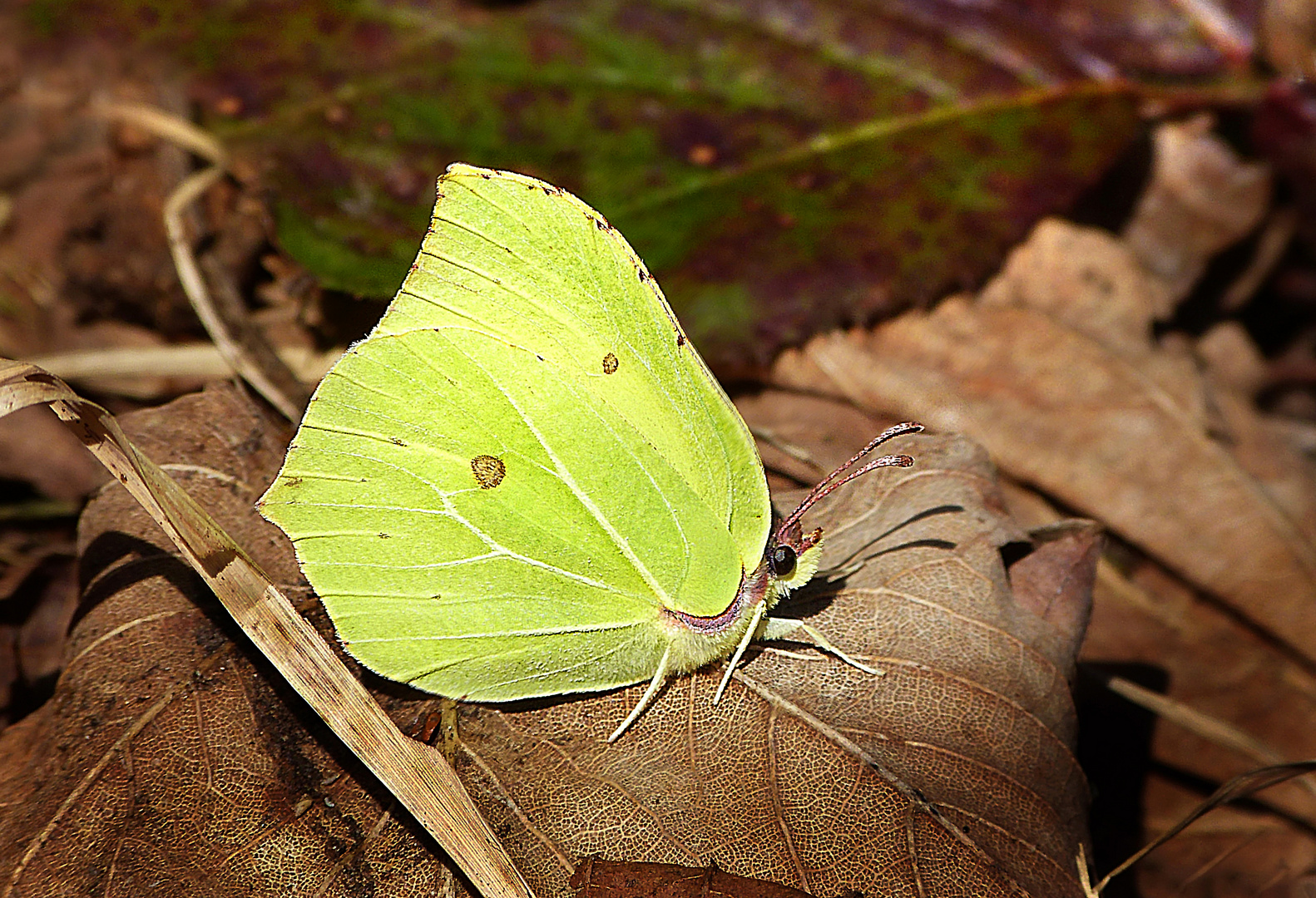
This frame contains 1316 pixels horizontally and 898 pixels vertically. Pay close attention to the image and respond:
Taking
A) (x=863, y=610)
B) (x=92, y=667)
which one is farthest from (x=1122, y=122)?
(x=92, y=667)

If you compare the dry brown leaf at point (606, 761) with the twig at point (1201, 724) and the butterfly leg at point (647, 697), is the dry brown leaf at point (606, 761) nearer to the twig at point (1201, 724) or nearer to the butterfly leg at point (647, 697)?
the butterfly leg at point (647, 697)

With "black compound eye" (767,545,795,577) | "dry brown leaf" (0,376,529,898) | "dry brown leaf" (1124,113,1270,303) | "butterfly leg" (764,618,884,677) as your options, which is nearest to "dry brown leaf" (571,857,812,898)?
"dry brown leaf" (0,376,529,898)

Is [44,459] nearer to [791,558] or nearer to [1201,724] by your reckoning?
[791,558]

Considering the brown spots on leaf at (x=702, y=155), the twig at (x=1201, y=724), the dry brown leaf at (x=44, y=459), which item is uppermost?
the brown spots on leaf at (x=702, y=155)

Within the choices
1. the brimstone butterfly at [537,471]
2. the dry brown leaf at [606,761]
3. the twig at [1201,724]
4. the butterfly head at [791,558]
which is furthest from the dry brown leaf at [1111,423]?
the brimstone butterfly at [537,471]

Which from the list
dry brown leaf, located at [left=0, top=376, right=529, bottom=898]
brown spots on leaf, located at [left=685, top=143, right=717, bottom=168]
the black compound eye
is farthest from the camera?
brown spots on leaf, located at [left=685, top=143, right=717, bottom=168]

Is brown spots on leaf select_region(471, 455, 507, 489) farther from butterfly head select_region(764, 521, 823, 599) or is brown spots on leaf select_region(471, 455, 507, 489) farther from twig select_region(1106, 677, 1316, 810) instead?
twig select_region(1106, 677, 1316, 810)

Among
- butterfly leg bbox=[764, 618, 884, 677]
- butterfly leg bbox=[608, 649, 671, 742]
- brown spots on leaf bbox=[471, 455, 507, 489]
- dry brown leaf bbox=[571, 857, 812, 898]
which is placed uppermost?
brown spots on leaf bbox=[471, 455, 507, 489]
